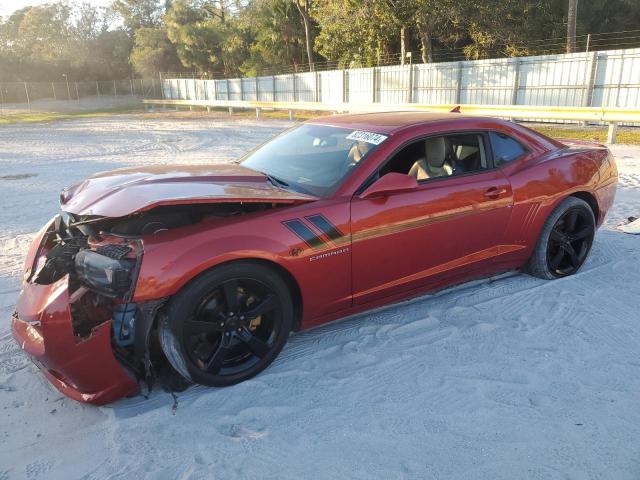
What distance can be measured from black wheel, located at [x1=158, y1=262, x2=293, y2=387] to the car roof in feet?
5.06

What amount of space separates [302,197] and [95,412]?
176 centimetres

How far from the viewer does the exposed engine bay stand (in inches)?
105

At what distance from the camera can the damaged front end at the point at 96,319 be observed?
8.48 ft

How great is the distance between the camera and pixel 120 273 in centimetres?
263

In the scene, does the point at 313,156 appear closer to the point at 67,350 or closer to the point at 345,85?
the point at 67,350

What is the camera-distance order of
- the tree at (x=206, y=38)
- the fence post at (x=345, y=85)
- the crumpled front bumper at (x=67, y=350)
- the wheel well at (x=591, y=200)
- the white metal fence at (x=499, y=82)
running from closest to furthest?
the crumpled front bumper at (x=67, y=350)
the wheel well at (x=591, y=200)
the white metal fence at (x=499, y=82)
the fence post at (x=345, y=85)
the tree at (x=206, y=38)

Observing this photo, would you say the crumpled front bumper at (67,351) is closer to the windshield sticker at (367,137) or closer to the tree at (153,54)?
the windshield sticker at (367,137)

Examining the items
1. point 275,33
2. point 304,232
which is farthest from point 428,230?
point 275,33

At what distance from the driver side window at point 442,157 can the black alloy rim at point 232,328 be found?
136cm

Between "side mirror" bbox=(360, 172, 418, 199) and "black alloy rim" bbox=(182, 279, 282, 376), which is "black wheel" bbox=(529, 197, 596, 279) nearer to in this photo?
"side mirror" bbox=(360, 172, 418, 199)

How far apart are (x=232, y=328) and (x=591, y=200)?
3596 mm

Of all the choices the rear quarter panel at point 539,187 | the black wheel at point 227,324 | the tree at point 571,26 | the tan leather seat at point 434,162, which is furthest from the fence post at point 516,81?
the black wheel at point 227,324

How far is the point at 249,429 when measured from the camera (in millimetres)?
2625

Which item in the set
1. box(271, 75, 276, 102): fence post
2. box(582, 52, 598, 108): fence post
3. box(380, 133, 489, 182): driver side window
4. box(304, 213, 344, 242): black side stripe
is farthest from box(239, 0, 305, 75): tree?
box(304, 213, 344, 242): black side stripe
